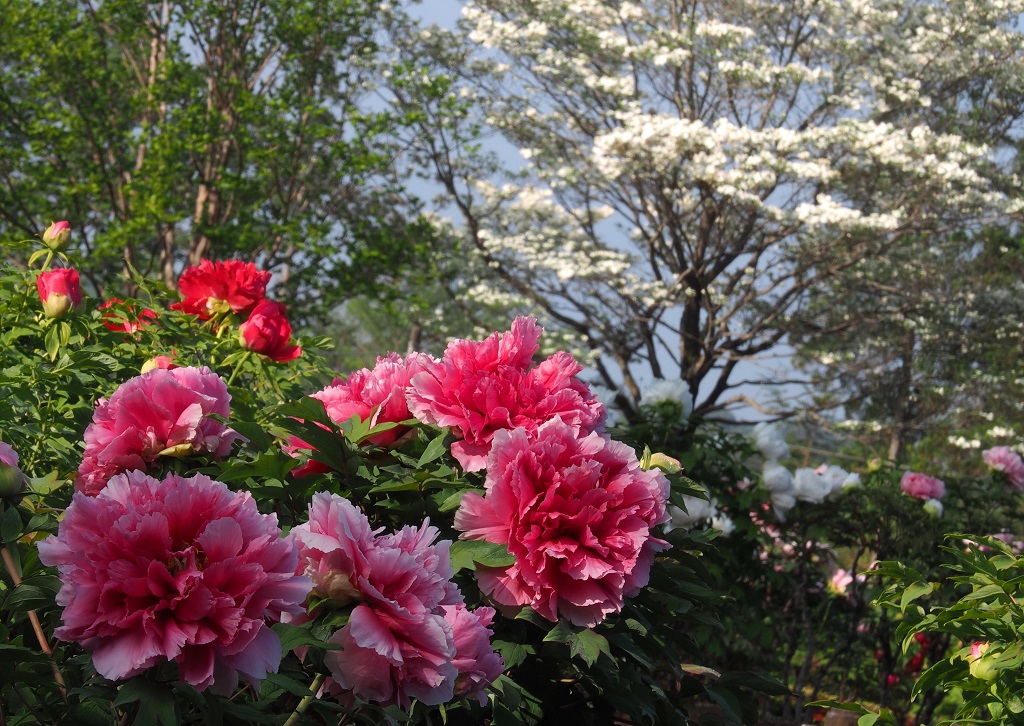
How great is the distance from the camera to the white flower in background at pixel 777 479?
11.3 feet

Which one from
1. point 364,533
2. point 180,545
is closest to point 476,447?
point 364,533

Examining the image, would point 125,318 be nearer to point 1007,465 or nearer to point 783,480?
point 783,480

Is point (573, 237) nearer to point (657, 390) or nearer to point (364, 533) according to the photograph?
point (657, 390)

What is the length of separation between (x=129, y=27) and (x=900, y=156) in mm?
8124

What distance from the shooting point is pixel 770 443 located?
3.54m

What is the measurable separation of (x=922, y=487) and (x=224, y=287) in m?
2.78

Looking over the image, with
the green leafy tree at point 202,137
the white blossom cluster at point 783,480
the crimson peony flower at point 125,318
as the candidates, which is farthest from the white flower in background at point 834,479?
the green leafy tree at point 202,137

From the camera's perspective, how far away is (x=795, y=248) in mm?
12453

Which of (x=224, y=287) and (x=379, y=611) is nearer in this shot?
(x=379, y=611)

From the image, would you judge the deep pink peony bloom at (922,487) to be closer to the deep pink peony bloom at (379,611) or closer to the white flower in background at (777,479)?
the white flower in background at (777,479)

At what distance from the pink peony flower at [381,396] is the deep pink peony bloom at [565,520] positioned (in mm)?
241

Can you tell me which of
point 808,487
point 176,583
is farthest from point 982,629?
point 808,487

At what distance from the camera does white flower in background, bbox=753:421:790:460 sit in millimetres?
3525

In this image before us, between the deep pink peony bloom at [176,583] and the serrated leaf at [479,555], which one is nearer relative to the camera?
Result: the deep pink peony bloom at [176,583]
